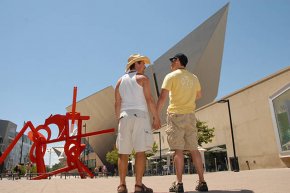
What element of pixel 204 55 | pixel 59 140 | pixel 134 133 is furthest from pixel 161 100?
pixel 204 55

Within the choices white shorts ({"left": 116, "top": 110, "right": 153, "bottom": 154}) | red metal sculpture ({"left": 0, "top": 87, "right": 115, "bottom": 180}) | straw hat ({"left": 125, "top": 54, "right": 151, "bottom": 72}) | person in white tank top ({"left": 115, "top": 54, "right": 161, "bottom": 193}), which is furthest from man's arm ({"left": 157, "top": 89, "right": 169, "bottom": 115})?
red metal sculpture ({"left": 0, "top": 87, "right": 115, "bottom": 180})

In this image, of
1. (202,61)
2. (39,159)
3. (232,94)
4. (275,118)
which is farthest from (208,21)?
(39,159)

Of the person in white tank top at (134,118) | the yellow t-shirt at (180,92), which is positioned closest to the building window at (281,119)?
the yellow t-shirt at (180,92)

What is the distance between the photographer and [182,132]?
11.4 ft

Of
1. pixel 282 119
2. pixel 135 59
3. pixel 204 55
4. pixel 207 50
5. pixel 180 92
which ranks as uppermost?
pixel 207 50

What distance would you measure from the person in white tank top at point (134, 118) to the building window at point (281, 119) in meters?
14.6

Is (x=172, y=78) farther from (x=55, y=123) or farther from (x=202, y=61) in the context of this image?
(x=202, y=61)

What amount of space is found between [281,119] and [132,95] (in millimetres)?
15698

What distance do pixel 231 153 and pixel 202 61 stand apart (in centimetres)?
904

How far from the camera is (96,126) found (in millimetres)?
45438

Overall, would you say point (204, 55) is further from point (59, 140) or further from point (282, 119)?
point (59, 140)

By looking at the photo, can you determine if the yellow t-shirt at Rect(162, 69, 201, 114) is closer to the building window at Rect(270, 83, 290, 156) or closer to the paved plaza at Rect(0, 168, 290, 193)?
the paved plaza at Rect(0, 168, 290, 193)

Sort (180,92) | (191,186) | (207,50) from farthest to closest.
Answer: (207,50) → (191,186) → (180,92)

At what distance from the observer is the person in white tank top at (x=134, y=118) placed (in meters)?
3.01
